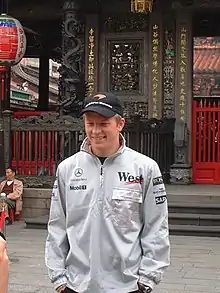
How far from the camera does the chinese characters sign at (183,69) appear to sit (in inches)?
478

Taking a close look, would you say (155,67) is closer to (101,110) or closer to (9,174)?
(9,174)

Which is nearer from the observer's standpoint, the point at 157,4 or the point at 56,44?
the point at 157,4

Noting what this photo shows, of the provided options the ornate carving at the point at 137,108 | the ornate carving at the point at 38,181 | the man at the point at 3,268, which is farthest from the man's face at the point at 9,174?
the man at the point at 3,268

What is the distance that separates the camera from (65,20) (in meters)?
10.9

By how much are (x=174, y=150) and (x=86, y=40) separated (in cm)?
308

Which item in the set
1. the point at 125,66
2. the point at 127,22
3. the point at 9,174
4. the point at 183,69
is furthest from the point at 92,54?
the point at 9,174

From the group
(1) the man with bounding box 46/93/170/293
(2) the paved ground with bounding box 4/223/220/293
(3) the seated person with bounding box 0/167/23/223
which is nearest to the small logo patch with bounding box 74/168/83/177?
(1) the man with bounding box 46/93/170/293

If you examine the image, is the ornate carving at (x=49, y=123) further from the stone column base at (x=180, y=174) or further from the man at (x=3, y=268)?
the man at (x=3, y=268)

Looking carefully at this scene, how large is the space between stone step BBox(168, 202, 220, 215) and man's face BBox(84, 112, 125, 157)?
6725 millimetres

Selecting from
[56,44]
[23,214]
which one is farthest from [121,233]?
[56,44]

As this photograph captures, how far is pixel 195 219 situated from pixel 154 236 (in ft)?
21.1

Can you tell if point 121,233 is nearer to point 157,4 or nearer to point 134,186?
point 134,186

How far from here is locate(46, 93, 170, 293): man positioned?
2.82 meters

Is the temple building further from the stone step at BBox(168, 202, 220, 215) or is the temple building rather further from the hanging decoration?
the stone step at BBox(168, 202, 220, 215)
